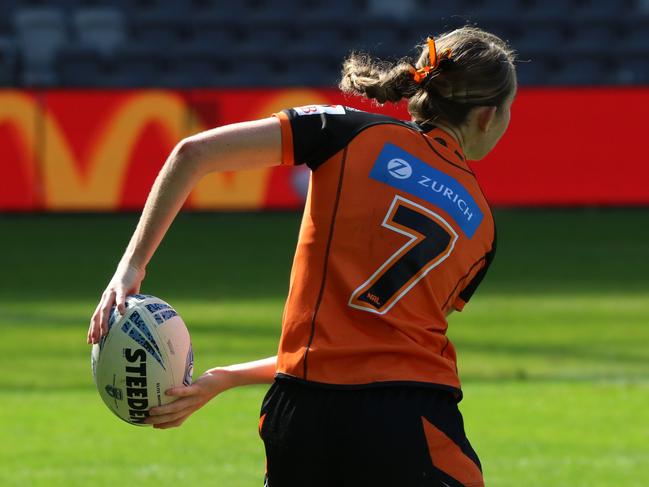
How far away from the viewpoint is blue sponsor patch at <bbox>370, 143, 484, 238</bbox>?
3.14 meters

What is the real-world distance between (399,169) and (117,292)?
2.46ft

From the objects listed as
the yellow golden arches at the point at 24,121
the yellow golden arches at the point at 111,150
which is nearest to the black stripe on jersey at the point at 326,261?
the yellow golden arches at the point at 111,150

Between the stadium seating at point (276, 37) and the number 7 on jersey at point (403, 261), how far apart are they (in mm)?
18834

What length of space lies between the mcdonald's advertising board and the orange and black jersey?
1473 cm

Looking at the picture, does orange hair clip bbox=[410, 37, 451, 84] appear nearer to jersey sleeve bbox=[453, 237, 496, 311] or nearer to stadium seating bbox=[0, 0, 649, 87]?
jersey sleeve bbox=[453, 237, 496, 311]

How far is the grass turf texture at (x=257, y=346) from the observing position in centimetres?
690

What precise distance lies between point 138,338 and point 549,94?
16.0 meters

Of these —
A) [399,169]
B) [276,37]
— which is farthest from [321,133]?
[276,37]

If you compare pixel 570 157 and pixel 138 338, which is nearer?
pixel 138 338

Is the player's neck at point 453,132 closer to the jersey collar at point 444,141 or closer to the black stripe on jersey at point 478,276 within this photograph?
the jersey collar at point 444,141

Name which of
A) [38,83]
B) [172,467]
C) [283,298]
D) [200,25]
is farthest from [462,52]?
[200,25]

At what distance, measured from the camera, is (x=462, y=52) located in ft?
10.7

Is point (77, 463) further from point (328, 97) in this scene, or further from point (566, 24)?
point (566, 24)

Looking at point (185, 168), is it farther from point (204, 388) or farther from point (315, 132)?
point (204, 388)
